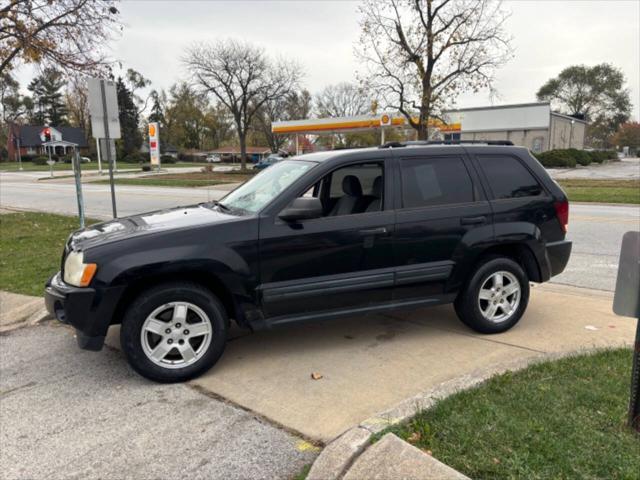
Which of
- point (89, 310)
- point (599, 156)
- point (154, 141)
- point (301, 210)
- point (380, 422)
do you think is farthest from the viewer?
point (599, 156)

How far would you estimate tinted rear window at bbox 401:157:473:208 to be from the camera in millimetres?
4515

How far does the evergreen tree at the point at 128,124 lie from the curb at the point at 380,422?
81.4 meters

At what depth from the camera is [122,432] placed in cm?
321

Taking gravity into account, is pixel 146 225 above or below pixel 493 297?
above

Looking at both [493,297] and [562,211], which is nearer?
[493,297]

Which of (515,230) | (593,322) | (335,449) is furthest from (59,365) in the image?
(593,322)

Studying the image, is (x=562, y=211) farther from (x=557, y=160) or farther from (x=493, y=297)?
(x=557, y=160)

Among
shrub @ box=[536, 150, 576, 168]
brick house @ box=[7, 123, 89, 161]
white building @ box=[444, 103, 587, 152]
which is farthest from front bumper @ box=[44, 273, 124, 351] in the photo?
brick house @ box=[7, 123, 89, 161]

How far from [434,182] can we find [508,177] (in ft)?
2.70

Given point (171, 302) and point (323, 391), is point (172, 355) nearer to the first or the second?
point (171, 302)

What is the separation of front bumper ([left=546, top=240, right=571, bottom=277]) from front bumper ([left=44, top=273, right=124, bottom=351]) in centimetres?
388

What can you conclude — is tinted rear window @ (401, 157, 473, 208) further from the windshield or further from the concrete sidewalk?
the concrete sidewalk

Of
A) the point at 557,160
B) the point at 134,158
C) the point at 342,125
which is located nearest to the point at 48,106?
the point at 134,158

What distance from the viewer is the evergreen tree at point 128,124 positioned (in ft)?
259
